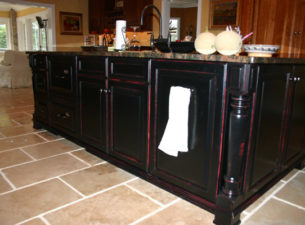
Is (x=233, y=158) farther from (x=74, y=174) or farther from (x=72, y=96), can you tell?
(x=72, y=96)

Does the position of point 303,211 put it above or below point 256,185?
below

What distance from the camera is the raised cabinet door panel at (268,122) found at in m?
1.47

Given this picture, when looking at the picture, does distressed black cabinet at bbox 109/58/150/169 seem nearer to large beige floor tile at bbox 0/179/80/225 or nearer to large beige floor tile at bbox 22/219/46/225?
large beige floor tile at bbox 0/179/80/225

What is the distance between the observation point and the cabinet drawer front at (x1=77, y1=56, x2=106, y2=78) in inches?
83.1

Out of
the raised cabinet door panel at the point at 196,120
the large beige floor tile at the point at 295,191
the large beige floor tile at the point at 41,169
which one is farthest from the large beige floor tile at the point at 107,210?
the large beige floor tile at the point at 295,191

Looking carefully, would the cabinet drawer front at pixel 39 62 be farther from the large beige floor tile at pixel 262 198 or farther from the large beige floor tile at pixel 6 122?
the large beige floor tile at pixel 262 198

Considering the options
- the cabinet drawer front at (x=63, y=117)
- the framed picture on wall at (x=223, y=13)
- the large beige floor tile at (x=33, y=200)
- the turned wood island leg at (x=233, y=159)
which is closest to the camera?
the turned wood island leg at (x=233, y=159)

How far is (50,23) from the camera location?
25.1 ft

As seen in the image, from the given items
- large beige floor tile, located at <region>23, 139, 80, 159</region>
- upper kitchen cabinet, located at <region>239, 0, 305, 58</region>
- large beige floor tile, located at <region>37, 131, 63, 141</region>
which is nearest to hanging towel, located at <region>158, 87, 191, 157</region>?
large beige floor tile, located at <region>23, 139, 80, 159</region>

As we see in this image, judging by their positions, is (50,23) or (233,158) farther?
(50,23)

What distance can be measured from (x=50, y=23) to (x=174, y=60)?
7.13 m

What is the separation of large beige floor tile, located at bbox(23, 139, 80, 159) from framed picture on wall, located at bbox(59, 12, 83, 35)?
19.0ft

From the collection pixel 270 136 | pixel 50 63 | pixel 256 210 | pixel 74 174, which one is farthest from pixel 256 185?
pixel 50 63

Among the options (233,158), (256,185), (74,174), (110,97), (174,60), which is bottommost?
(74,174)
